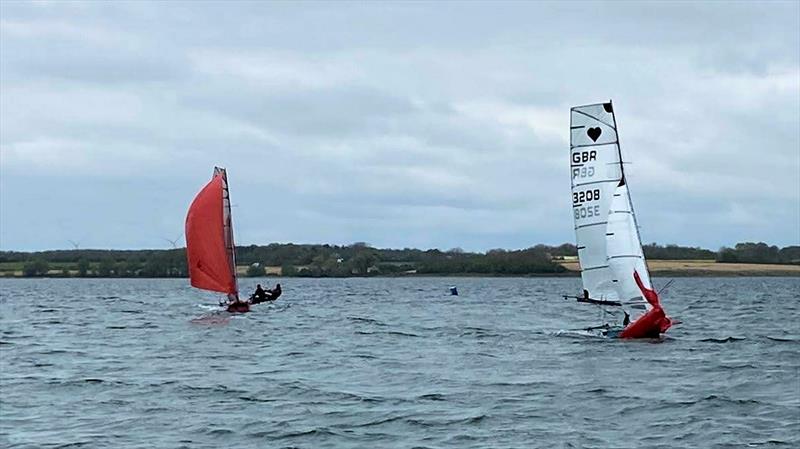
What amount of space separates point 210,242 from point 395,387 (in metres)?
27.1

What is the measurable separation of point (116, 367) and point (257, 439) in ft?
37.0

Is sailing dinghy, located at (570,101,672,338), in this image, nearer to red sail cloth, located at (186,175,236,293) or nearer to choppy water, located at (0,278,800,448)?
choppy water, located at (0,278,800,448)

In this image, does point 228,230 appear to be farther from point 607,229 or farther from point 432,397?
point 432,397

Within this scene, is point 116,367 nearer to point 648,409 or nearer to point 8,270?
point 648,409

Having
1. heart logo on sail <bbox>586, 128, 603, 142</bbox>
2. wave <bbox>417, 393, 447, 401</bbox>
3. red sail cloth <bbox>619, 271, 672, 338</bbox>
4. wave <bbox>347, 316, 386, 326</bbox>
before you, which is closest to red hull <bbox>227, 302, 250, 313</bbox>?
wave <bbox>347, 316, 386, 326</bbox>

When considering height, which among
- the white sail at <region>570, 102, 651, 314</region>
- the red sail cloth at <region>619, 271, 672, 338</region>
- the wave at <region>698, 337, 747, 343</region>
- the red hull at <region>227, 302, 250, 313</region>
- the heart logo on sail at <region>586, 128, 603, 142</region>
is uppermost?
the heart logo on sail at <region>586, 128, 603, 142</region>

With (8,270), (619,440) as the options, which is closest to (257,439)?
(619,440)

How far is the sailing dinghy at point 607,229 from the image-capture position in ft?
108

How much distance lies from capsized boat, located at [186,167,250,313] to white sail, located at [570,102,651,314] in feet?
62.0

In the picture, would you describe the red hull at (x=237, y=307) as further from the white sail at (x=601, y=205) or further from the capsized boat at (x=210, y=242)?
the white sail at (x=601, y=205)

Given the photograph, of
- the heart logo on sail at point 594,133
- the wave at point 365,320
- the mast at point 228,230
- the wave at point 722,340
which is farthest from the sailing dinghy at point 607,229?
the mast at point 228,230

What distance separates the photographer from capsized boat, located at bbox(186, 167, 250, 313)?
49875 mm

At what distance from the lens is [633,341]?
33.0 metres

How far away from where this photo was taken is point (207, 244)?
49.9 meters
